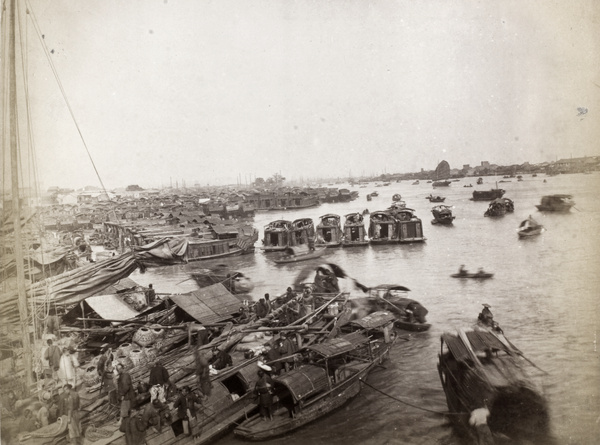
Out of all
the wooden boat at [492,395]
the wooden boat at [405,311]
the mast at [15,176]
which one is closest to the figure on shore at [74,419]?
the mast at [15,176]

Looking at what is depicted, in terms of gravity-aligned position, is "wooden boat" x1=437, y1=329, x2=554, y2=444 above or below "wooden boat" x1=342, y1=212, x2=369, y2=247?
below

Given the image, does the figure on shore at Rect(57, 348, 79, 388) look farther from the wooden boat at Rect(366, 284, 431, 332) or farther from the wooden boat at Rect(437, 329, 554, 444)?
the wooden boat at Rect(366, 284, 431, 332)

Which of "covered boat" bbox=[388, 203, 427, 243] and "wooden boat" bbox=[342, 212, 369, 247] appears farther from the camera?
"wooden boat" bbox=[342, 212, 369, 247]

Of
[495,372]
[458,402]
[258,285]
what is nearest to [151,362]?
[458,402]

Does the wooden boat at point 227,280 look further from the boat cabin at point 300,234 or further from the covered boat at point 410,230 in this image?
the covered boat at point 410,230

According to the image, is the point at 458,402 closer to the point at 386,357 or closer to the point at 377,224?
the point at 386,357

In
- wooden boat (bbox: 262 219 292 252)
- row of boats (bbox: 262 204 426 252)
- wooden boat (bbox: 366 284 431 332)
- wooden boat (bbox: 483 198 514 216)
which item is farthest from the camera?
wooden boat (bbox: 483 198 514 216)

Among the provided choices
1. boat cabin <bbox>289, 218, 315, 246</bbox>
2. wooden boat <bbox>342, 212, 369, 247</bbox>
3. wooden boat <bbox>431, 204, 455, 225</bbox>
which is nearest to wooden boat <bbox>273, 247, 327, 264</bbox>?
boat cabin <bbox>289, 218, 315, 246</bbox>

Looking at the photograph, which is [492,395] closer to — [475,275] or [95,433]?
[95,433]
